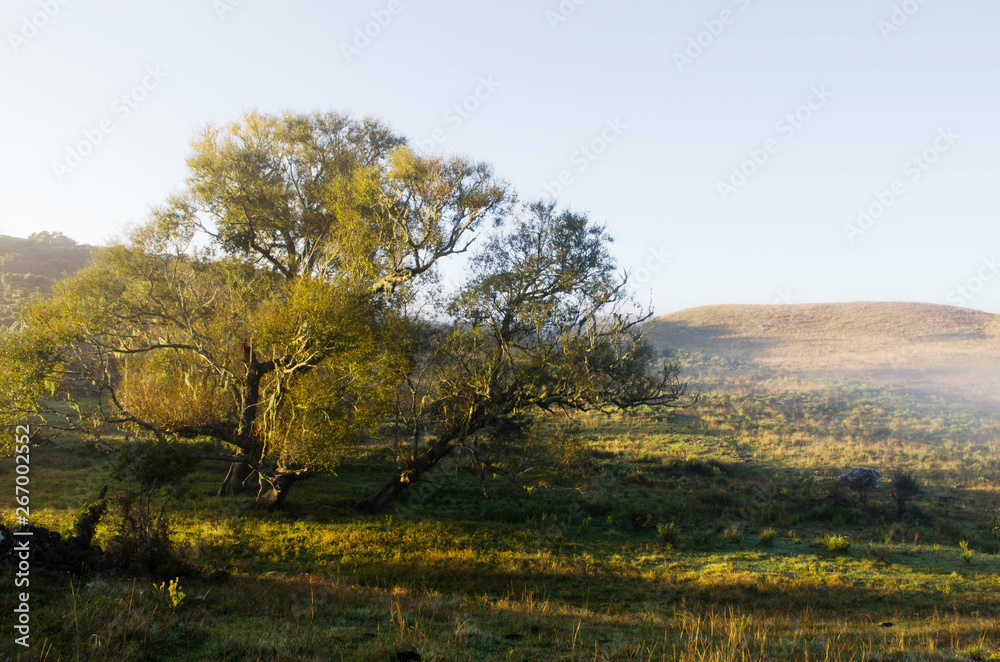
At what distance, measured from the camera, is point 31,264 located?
79.1 meters

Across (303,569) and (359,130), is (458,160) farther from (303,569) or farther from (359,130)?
(303,569)

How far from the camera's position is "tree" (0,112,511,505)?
15766 mm

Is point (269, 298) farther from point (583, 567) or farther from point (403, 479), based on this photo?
point (583, 567)

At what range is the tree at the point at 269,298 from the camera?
1577cm

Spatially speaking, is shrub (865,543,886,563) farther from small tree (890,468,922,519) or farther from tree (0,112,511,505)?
tree (0,112,511,505)

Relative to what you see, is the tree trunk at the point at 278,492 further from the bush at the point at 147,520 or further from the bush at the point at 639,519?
the bush at the point at 639,519

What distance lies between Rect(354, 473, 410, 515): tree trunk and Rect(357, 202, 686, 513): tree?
42 millimetres

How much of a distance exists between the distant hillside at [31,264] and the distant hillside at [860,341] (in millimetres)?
95077

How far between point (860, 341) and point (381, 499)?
10982 centimetres

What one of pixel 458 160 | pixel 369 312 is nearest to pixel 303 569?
pixel 369 312

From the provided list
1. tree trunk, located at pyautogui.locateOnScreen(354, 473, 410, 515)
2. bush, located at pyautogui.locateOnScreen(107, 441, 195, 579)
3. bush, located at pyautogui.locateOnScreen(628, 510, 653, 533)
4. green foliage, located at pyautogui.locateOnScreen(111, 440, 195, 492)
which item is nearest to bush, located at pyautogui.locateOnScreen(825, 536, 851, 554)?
bush, located at pyautogui.locateOnScreen(628, 510, 653, 533)

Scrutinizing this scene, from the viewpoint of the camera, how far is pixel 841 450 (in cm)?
3691

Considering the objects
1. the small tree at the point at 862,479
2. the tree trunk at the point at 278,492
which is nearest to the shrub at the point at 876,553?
the small tree at the point at 862,479

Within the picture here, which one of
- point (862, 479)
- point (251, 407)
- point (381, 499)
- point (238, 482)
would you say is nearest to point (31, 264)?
point (238, 482)
